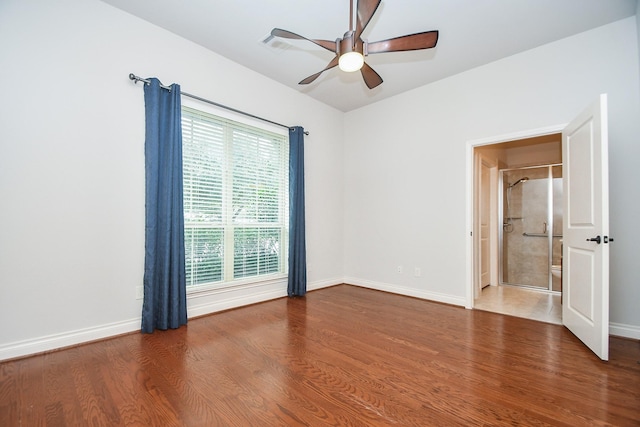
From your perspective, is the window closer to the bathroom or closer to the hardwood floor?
the hardwood floor

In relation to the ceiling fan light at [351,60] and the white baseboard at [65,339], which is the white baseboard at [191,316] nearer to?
the white baseboard at [65,339]

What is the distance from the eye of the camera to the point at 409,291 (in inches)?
161

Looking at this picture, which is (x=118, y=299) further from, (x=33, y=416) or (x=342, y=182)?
(x=342, y=182)

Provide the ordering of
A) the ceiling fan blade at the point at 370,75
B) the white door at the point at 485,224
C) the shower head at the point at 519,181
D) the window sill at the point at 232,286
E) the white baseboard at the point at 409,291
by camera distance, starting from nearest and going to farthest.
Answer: the ceiling fan blade at the point at 370,75 < the window sill at the point at 232,286 < the white baseboard at the point at 409,291 < the white door at the point at 485,224 < the shower head at the point at 519,181

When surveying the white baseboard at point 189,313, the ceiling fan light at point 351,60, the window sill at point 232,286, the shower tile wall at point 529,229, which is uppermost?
the ceiling fan light at point 351,60

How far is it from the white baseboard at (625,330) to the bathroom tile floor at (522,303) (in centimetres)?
40

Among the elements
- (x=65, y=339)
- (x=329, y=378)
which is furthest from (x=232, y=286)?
(x=329, y=378)

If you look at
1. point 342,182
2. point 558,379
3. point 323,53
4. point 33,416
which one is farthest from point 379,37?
point 33,416

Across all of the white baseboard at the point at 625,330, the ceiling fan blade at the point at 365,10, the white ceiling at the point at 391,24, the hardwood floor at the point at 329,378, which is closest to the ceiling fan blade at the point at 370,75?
the ceiling fan blade at the point at 365,10

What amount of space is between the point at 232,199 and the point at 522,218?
16.9ft

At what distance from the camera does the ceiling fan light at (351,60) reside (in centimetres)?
208

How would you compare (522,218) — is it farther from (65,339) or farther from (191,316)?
(65,339)

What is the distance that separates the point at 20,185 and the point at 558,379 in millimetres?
4152

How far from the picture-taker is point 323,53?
10.7 ft
